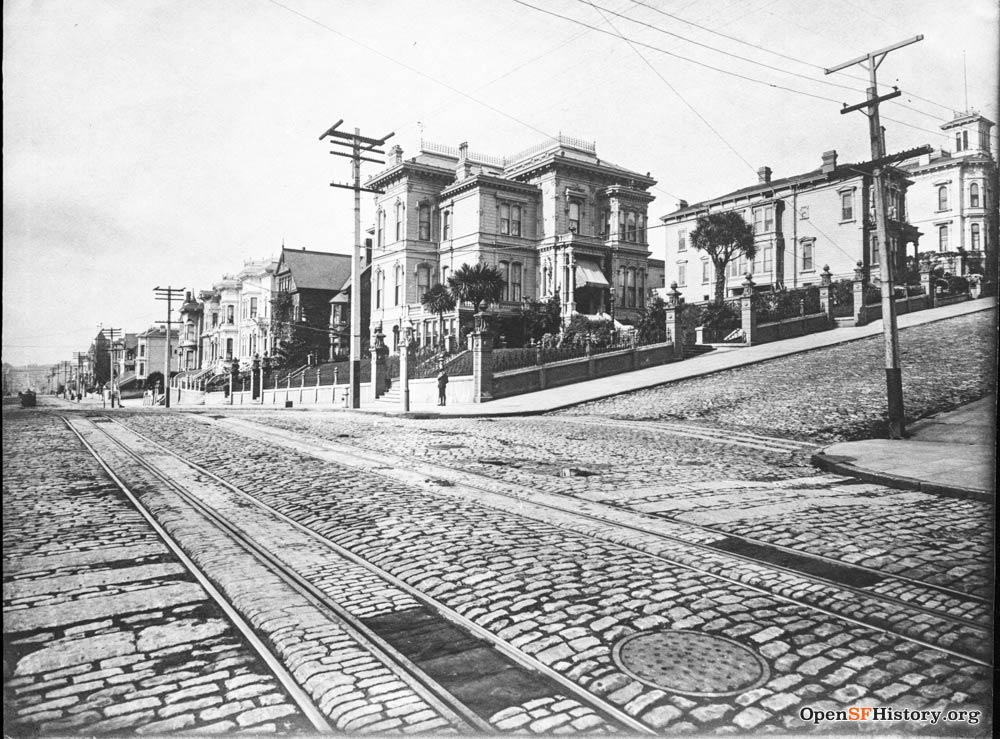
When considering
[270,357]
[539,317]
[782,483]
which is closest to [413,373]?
[539,317]

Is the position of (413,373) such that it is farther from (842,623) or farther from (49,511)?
(842,623)

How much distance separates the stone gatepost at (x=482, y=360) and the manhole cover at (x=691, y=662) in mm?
17941

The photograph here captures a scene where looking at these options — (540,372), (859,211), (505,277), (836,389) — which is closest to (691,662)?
(859,211)

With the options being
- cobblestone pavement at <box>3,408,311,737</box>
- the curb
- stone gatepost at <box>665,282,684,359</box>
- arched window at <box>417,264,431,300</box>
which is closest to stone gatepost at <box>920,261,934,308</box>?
the curb

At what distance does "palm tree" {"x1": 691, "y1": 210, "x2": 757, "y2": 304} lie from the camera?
365 inches

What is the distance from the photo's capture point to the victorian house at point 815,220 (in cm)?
789

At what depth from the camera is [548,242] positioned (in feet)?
69.9

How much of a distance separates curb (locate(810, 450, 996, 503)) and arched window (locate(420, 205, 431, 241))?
43.2 feet

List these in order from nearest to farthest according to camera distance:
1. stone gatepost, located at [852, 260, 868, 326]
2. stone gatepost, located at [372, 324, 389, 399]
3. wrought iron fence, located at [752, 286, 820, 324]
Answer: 1. stone gatepost, located at [852, 260, 868, 326]
2. wrought iron fence, located at [752, 286, 820, 324]
3. stone gatepost, located at [372, 324, 389, 399]

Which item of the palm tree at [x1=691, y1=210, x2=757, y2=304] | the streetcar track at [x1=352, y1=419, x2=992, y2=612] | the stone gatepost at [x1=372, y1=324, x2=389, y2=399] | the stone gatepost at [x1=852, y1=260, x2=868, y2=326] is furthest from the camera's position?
the stone gatepost at [x1=372, y1=324, x2=389, y2=399]

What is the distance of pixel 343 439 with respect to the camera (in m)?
12.5

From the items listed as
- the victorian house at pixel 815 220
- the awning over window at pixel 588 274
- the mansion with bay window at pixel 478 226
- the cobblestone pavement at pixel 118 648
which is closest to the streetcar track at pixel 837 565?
the cobblestone pavement at pixel 118 648

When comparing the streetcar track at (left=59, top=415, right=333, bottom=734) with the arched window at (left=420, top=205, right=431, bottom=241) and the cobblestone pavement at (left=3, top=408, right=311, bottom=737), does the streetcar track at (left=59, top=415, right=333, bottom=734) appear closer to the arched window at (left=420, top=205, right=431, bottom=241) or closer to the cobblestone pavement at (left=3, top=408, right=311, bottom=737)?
the cobblestone pavement at (left=3, top=408, right=311, bottom=737)

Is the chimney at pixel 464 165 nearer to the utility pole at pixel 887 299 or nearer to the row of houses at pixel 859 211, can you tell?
the row of houses at pixel 859 211
